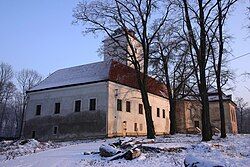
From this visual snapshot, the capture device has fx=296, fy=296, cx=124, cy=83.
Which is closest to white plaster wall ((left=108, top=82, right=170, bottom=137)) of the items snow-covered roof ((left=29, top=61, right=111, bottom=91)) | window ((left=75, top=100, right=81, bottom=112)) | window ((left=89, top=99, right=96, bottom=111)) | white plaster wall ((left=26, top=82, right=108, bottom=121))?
white plaster wall ((left=26, top=82, right=108, bottom=121))

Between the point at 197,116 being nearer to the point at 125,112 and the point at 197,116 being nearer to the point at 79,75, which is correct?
the point at 125,112

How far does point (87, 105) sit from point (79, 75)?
561cm

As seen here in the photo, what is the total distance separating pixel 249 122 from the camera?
91.6m

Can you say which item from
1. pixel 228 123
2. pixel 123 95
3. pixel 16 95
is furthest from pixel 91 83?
pixel 16 95

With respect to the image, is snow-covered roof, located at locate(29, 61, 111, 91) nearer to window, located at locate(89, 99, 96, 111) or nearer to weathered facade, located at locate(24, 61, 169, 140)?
weathered facade, located at locate(24, 61, 169, 140)

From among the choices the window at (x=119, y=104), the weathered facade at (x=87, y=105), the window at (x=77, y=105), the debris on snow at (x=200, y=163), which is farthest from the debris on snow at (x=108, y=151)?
the window at (x=77, y=105)

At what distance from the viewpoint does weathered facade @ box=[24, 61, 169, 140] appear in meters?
33.7

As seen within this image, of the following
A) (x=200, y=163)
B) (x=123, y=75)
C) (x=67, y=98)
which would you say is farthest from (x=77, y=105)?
(x=200, y=163)

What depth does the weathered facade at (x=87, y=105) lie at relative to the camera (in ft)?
111

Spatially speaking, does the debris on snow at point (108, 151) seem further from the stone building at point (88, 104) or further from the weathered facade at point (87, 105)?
the weathered facade at point (87, 105)

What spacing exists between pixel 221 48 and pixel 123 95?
15.0m

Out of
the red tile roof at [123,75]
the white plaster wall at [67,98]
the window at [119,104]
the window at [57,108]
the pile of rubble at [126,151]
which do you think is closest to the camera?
the pile of rubble at [126,151]

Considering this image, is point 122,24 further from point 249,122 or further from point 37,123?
point 249,122

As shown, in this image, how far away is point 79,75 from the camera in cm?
3862
